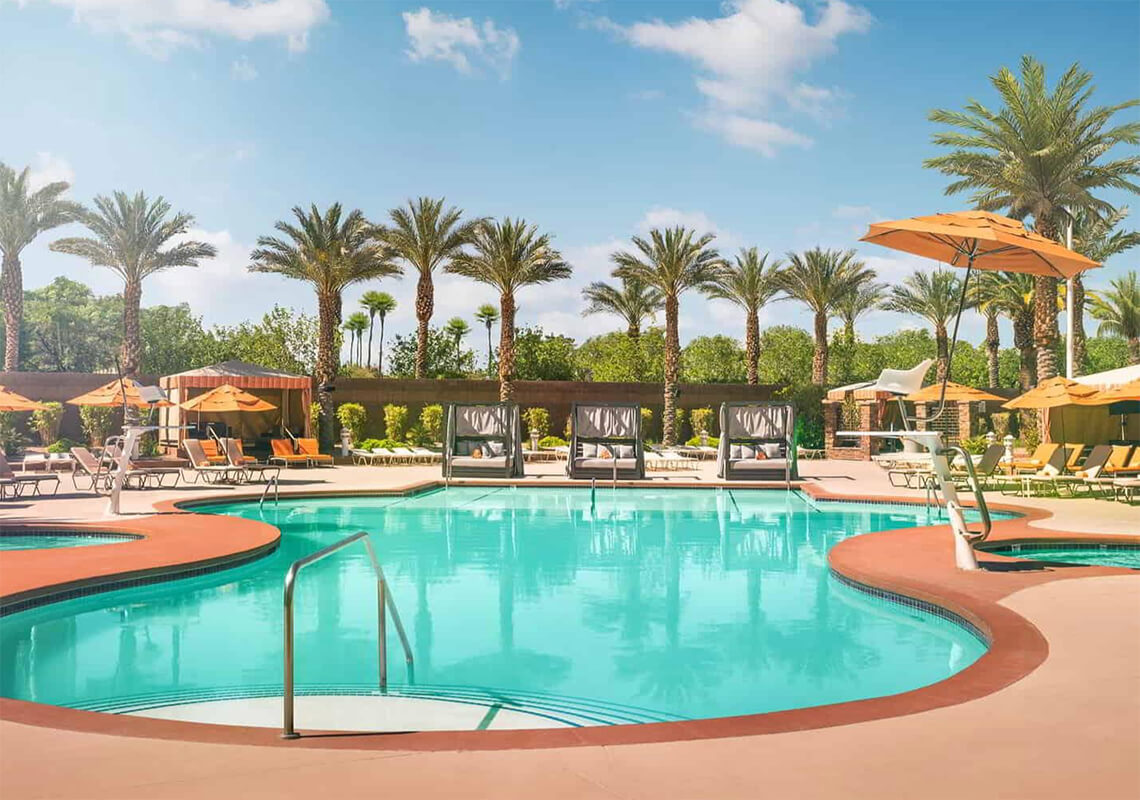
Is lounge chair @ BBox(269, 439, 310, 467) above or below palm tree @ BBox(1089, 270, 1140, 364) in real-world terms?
below

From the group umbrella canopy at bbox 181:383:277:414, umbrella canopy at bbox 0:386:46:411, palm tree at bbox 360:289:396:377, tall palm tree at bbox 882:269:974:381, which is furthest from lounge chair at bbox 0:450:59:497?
palm tree at bbox 360:289:396:377

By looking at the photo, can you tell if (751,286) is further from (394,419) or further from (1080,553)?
(1080,553)

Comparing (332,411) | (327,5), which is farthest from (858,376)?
(327,5)

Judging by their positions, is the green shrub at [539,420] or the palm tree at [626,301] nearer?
the green shrub at [539,420]

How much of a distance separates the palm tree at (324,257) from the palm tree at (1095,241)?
23.0m

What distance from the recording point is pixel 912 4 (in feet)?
44.2

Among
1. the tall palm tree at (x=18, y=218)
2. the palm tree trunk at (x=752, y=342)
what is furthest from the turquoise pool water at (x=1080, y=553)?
the tall palm tree at (x=18, y=218)

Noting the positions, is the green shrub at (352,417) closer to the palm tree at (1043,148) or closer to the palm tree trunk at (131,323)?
the palm tree trunk at (131,323)

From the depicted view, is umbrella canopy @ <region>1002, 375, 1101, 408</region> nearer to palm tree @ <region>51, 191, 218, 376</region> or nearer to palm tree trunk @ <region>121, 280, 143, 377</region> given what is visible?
palm tree @ <region>51, 191, 218, 376</region>

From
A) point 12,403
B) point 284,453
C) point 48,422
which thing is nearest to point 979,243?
point 12,403

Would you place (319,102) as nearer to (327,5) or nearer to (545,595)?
(327,5)

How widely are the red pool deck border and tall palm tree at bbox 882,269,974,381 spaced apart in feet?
82.0

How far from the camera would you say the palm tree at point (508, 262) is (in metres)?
29.2

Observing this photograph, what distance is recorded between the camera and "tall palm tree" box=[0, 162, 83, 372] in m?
29.9
